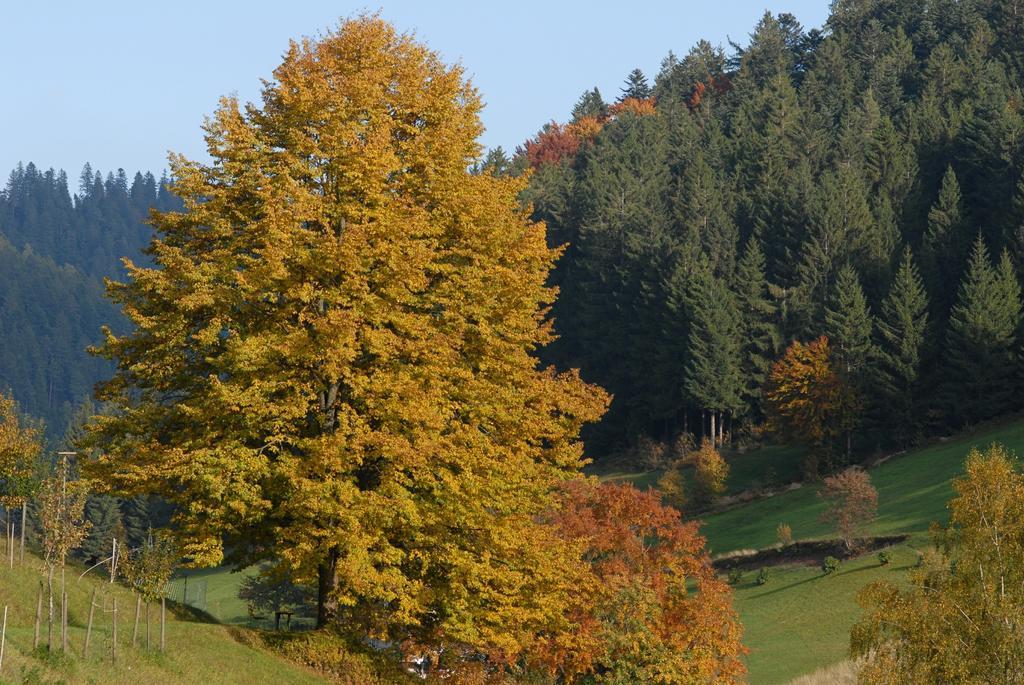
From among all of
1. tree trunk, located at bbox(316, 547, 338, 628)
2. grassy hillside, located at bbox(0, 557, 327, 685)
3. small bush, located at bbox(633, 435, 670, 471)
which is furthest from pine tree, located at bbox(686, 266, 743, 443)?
grassy hillside, located at bbox(0, 557, 327, 685)

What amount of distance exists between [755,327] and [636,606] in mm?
81262

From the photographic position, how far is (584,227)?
145 m

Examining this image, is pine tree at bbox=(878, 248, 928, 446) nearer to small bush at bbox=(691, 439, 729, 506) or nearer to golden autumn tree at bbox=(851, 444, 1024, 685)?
small bush at bbox=(691, 439, 729, 506)

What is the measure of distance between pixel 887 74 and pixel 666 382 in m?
77.9

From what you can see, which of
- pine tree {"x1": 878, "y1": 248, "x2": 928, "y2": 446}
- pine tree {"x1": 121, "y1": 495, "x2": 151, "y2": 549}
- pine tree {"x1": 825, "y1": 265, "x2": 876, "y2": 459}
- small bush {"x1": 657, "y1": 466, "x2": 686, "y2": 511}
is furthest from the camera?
pine tree {"x1": 121, "y1": 495, "x2": 151, "y2": 549}

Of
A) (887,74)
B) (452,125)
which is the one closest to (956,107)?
(887,74)

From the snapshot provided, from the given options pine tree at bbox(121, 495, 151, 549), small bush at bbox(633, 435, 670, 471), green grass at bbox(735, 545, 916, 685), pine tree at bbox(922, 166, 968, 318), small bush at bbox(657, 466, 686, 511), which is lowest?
green grass at bbox(735, 545, 916, 685)

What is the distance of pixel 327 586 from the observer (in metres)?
34.7

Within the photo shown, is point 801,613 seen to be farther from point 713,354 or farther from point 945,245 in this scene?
point 945,245

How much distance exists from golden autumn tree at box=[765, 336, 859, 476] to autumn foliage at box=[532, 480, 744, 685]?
5244 cm

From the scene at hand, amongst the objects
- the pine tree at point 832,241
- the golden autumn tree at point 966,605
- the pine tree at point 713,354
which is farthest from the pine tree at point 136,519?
the golden autumn tree at point 966,605

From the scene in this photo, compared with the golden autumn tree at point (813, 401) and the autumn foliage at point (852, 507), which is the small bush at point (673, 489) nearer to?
the golden autumn tree at point (813, 401)

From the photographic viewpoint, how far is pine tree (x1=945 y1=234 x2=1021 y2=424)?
98.2 meters

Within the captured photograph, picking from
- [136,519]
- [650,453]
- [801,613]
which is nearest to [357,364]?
[801,613]
